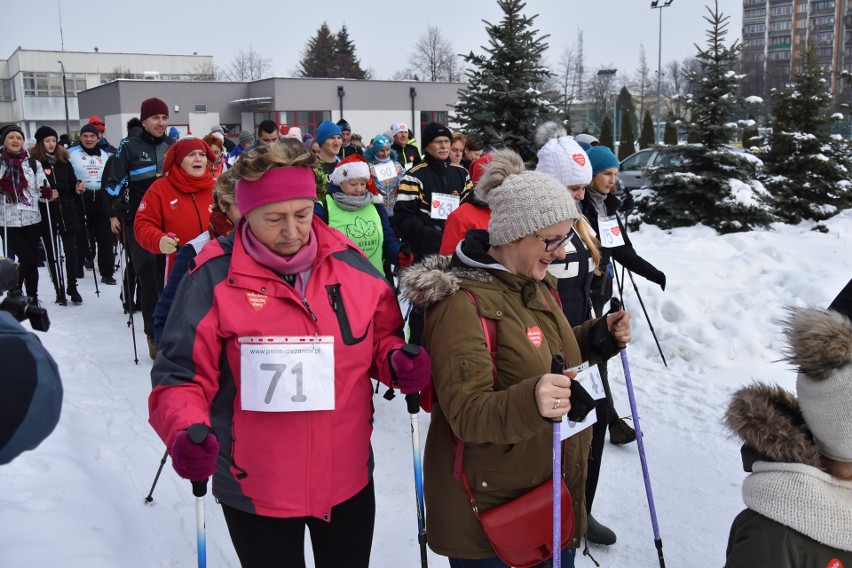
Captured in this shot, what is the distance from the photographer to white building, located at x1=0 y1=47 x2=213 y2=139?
241 feet

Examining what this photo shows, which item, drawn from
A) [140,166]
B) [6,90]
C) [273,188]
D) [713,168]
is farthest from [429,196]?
[6,90]

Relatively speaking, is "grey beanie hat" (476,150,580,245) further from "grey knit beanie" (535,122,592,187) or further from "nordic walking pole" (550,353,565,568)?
"grey knit beanie" (535,122,592,187)

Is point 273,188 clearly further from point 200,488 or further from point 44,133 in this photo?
point 44,133

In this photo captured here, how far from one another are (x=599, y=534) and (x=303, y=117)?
41.8m

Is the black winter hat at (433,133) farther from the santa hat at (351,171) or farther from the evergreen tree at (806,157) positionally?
the evergreen tree at (806,157)

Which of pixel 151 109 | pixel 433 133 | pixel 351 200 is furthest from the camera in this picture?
pixel 151 109

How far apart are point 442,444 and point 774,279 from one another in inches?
276

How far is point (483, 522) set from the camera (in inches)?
95.2

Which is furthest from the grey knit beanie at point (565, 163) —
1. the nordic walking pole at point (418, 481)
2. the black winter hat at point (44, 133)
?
the black winter hat at point (44, 133)

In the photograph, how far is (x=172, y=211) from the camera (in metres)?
5.75

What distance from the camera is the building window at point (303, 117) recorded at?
4241 cm

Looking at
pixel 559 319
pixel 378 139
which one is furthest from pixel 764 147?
pixel 559 319

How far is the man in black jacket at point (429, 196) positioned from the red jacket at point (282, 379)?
12.2 ft

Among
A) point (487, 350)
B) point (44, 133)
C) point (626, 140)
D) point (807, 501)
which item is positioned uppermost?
point (626, 140)
